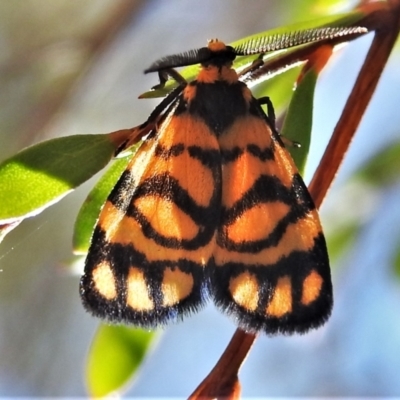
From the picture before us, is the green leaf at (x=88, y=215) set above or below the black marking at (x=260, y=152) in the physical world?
below

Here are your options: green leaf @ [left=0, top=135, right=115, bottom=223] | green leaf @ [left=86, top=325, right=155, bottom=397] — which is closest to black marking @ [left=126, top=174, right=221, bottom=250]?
green leaf @ [left=0, top=135, right=115, bottom=223]

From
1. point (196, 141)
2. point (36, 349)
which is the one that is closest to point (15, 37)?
point (36, 349)

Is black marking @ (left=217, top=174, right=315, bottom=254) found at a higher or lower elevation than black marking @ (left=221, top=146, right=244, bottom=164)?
lower

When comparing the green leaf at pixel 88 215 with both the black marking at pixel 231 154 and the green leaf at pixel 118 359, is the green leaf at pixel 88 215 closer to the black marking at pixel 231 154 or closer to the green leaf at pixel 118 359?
the black marking at pixel 231 154

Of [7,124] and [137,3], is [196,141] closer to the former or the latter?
[137,3]

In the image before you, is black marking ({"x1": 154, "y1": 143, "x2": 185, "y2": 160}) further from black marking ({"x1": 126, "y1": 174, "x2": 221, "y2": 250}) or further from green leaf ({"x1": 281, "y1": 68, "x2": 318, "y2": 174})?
green leaf ({"x1": 281, "y1": 68, "x2": 318, "y2": 174})

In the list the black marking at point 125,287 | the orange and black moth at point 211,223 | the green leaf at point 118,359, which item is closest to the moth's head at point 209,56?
the orange and black moth at point 211,223
